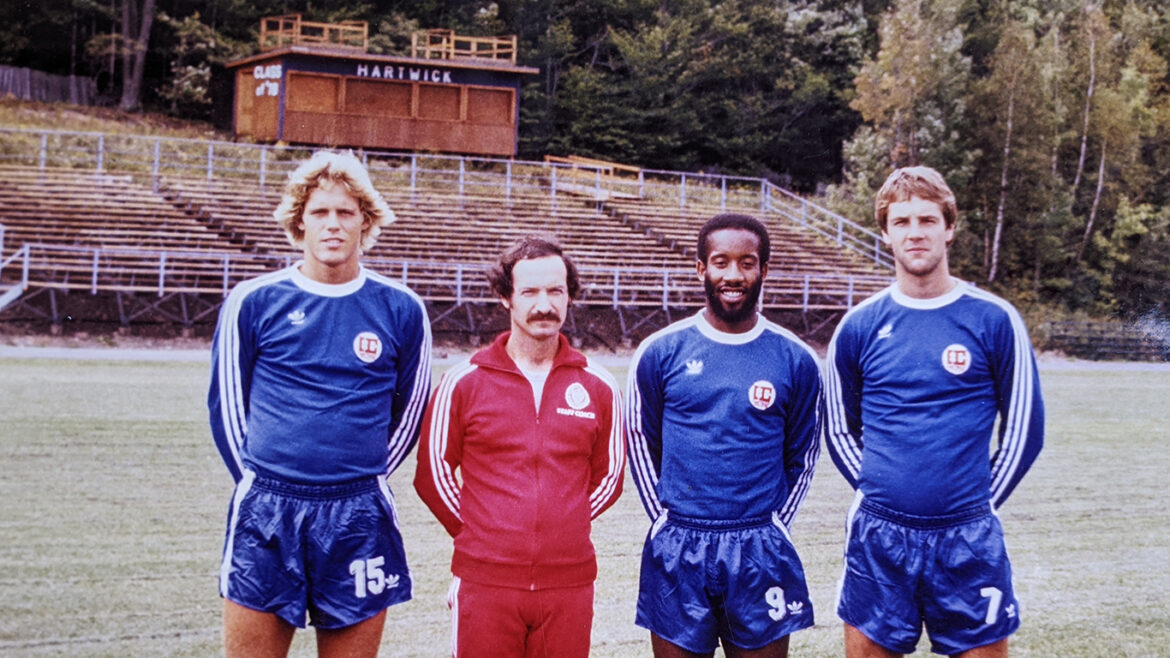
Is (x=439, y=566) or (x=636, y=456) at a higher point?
(x=636, y=456)

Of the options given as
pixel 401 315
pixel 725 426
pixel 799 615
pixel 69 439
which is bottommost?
pixel 69 439

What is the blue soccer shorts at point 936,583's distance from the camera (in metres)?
3.26

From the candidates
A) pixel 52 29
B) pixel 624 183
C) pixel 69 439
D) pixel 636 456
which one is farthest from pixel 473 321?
pixel 52 29

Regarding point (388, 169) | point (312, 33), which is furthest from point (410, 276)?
point (312, 33)

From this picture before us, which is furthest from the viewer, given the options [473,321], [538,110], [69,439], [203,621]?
[538,110]

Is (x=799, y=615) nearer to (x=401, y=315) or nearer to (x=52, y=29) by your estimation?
(x=401, y=315)

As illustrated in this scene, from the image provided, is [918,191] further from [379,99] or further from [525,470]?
[379,99]

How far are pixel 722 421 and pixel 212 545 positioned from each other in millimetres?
3939

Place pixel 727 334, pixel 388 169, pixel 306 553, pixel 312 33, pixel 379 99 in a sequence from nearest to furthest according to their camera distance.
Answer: pixel 306 553 → pixel 727 334 → pixel 388 169 → pixel 379 99 → pixel 312 33

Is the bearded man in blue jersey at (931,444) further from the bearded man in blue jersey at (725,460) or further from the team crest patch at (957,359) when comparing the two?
the bearded man in blue jersey at (725,460)

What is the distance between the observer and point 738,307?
3.48 meters

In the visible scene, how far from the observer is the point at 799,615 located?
3424mm

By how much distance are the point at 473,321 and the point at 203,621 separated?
16.4 m

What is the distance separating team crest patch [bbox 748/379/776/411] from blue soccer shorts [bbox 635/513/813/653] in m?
0.35
